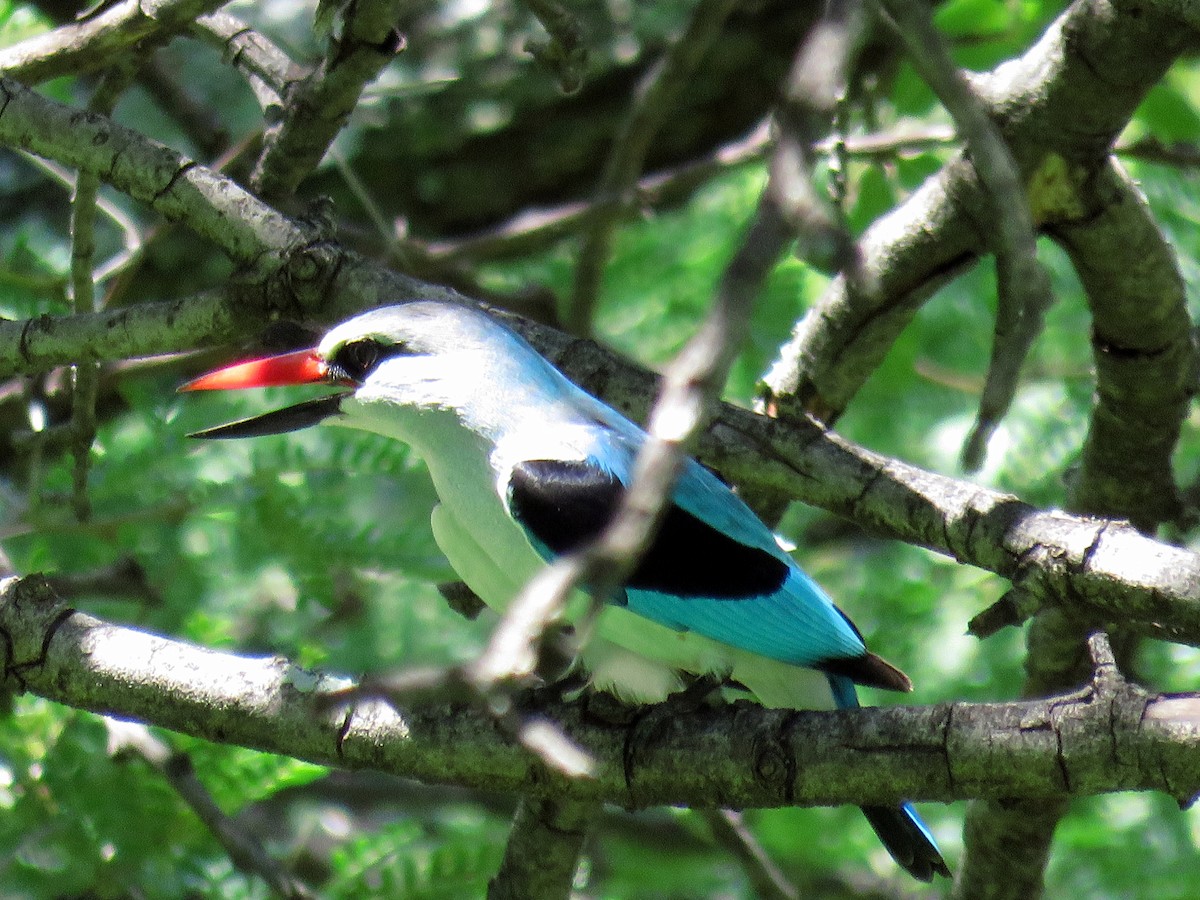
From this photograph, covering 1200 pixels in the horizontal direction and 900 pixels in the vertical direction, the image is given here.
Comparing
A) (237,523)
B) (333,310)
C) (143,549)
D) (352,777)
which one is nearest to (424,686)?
(333,310)

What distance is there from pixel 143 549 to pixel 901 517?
2.72 meters

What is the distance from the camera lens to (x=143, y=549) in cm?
450

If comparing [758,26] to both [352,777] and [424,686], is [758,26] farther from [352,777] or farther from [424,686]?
[424,686]

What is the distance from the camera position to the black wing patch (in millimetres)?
2969

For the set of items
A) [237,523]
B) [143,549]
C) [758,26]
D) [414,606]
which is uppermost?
[758,26]

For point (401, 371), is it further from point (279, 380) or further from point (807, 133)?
point (807, 133)

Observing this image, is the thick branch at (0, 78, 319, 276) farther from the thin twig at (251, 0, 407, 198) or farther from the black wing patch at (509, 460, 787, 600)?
the black wing patch at (509, 460, 787, 600)

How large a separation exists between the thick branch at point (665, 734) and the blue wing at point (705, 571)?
33cm

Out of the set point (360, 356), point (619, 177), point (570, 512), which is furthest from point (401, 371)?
point (619, 177)

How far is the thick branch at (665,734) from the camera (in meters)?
2.08

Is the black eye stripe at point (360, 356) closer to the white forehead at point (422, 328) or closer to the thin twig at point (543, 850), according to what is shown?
the white forehead at point (422, 328)

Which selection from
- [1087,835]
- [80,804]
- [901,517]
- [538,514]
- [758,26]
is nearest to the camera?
[901,517]

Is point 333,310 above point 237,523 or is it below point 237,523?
above

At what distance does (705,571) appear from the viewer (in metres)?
3.05
